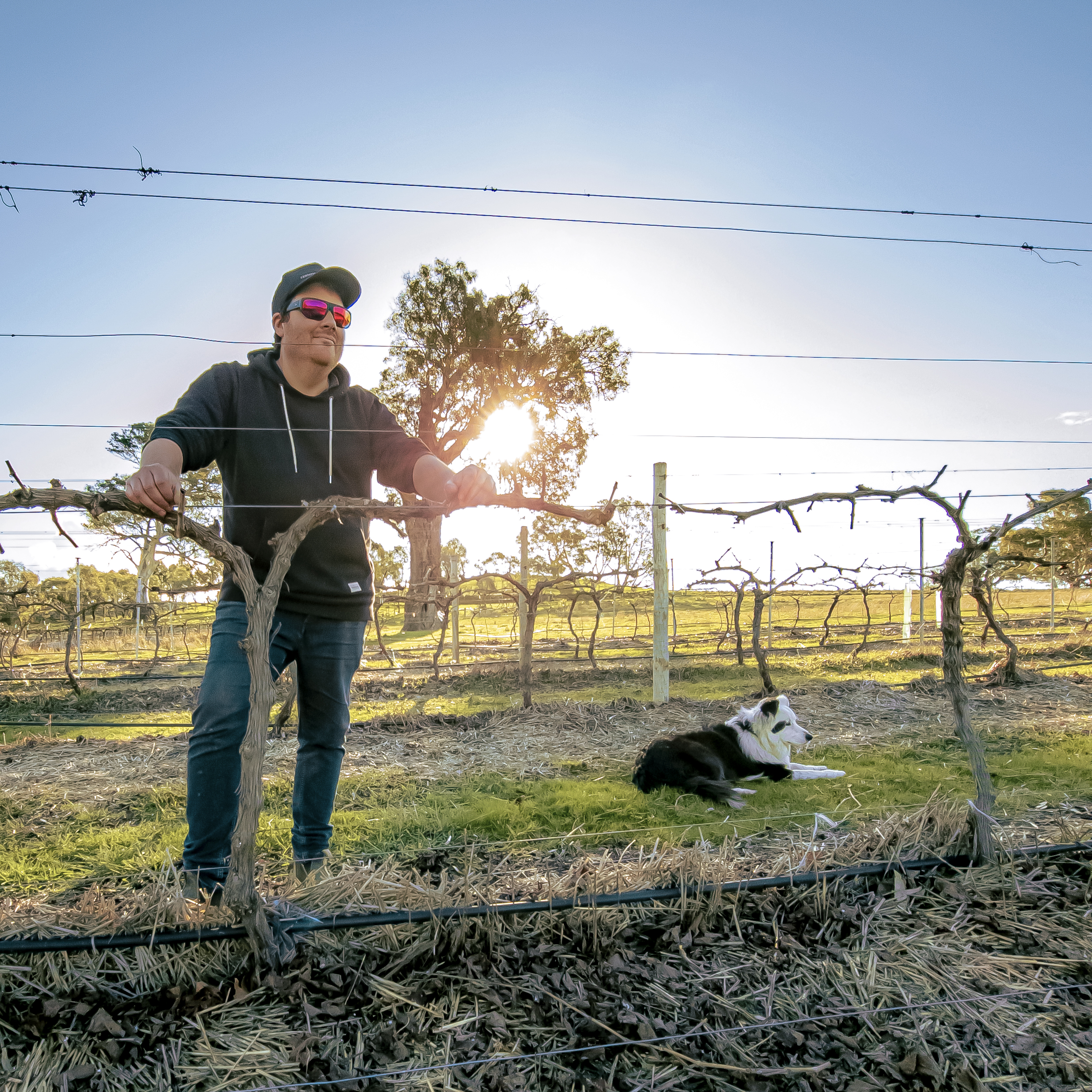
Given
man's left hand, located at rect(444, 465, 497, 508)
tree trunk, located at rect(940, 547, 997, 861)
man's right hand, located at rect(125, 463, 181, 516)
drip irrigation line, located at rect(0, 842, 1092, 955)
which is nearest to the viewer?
man's right hand, located at rect(125, 463, 181, 516)

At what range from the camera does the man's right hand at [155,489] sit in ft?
6.42

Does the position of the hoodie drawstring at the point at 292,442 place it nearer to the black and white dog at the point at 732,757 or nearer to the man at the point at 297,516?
the man at the point at 297,516

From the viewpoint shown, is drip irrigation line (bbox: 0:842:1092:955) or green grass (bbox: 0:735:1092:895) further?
green grass (bbox: 0:735:1092:895)

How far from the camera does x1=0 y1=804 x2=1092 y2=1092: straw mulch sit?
190 centimetres

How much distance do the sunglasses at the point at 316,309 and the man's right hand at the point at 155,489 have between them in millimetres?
889

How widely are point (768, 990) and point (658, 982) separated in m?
0.36

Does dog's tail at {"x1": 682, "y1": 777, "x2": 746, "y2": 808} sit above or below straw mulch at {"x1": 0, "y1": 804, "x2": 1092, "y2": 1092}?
below

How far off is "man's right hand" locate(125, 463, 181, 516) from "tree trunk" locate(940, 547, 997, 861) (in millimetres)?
2919

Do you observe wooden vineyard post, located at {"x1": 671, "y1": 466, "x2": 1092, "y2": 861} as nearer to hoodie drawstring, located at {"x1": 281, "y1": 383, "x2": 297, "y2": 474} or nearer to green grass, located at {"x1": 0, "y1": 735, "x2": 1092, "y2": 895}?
green grass, located at {"x1": 0, "y1": 735, "x2": 1092, "y2": 895}

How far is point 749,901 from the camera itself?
2.69m

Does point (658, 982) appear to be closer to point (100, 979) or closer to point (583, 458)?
point (100, 979)

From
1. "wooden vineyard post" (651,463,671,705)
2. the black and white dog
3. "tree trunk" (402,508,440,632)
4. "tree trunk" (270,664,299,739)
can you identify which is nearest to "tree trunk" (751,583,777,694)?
"wooden vineyard post" (651,463,671,705)

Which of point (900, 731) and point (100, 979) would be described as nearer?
point (100, 979)

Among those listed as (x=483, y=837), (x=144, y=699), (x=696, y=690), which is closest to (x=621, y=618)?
(x=696, y=690)
